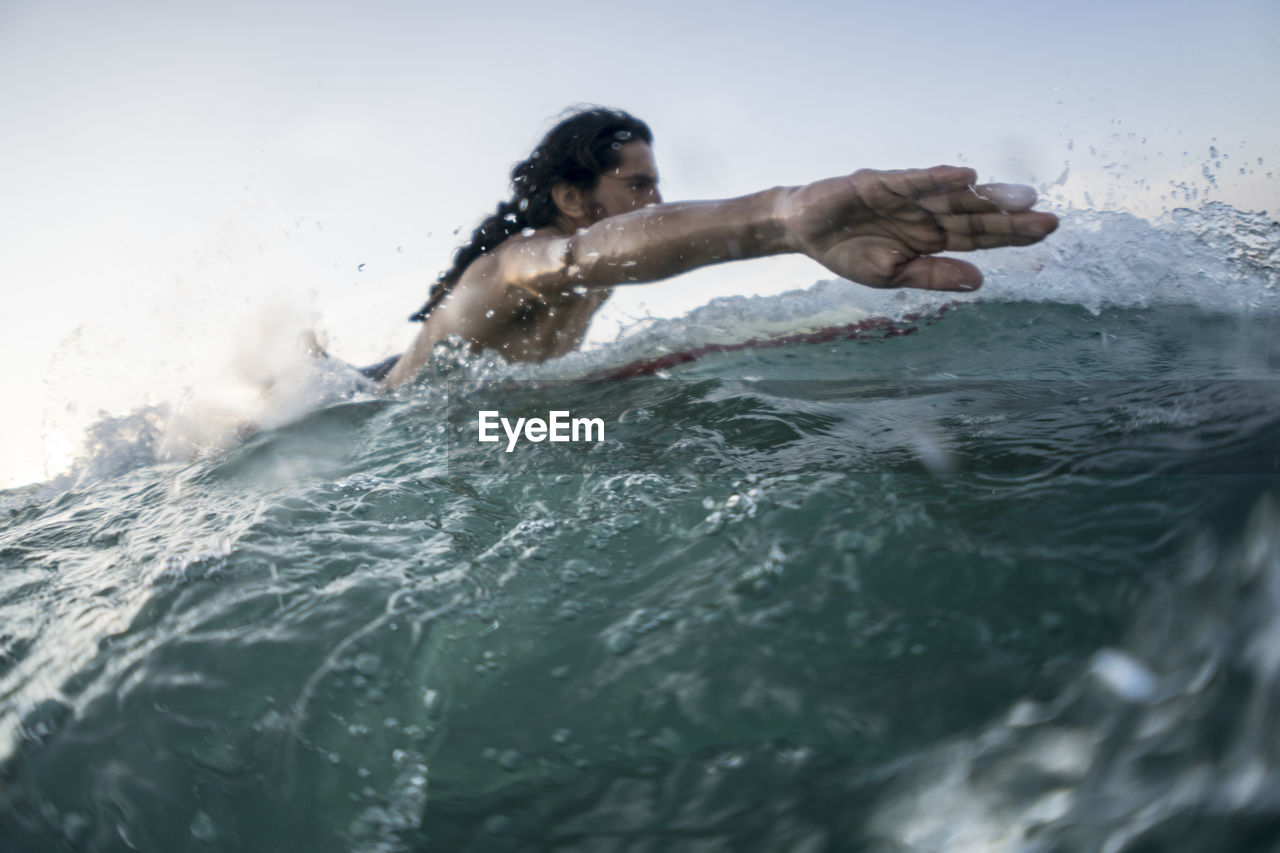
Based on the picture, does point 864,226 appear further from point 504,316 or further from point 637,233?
point 504,316

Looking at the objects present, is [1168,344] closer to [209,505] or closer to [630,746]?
[630,746]

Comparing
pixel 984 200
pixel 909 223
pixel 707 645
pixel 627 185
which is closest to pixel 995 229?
pixel 984 200

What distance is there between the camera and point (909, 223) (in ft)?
4.95

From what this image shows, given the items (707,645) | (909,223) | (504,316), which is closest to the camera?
(707,645)

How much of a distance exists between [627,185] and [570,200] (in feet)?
0.88

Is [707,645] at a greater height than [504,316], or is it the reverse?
[504,316]

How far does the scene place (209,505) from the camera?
6.72ft

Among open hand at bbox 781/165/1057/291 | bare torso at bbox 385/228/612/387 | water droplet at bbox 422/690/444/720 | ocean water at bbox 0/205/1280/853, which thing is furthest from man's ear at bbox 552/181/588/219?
water droplet at bbox 422/690/444/720

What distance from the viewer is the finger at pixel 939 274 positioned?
4.92 feet

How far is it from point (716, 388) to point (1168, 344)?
1802 millimetres

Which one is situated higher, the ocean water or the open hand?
the open hand

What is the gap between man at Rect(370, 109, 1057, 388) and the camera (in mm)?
1453

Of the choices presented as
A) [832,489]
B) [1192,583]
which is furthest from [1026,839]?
[832,489]

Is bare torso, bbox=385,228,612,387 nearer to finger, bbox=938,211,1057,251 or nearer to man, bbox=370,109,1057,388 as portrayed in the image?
man, bbox=370,109,1057,388
